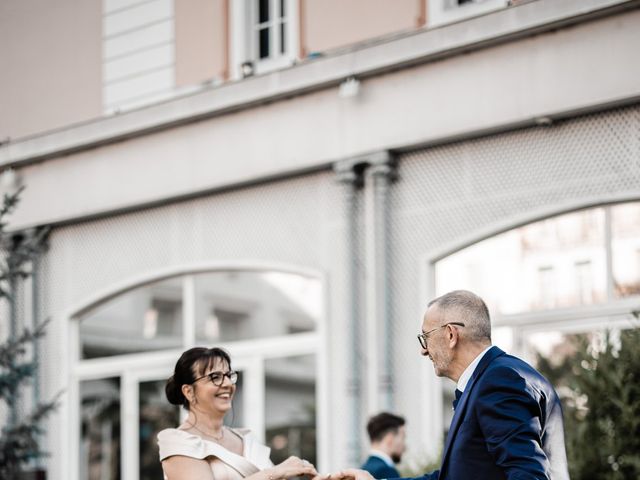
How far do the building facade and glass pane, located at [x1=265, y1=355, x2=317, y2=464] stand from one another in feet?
0.10

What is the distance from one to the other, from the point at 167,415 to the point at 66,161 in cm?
339

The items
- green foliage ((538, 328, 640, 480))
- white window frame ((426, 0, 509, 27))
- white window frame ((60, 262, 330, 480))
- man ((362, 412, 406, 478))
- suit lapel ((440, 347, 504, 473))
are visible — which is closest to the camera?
suit lapel ((440, 347, 504, 473))

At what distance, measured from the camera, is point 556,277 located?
11.5m

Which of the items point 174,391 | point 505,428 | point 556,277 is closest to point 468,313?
point 505,428

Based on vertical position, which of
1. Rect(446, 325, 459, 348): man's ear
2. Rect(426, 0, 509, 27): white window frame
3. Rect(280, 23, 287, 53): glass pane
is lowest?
Rect(446, 325, 459, 348): man's ear

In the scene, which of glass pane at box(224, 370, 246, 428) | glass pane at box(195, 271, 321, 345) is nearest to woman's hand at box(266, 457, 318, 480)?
glass pane at box(195, 271, 321, 345)

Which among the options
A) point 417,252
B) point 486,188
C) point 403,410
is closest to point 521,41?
point 486,188

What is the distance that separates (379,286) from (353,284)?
403 millimetres

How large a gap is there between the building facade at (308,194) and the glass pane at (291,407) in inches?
1.2

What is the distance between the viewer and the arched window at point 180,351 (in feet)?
43.9

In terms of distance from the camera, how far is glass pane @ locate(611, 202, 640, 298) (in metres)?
11.1

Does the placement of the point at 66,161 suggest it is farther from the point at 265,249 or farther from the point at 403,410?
the point at 403,410

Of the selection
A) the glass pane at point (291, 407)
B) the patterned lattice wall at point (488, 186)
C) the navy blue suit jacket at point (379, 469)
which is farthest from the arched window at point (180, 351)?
the navy blue suit jacket at point (379, 469)

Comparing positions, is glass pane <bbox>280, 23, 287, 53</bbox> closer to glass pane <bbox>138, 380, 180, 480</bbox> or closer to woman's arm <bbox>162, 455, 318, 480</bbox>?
glass pane <bbox>138, 380, 180, 480</bbox>
